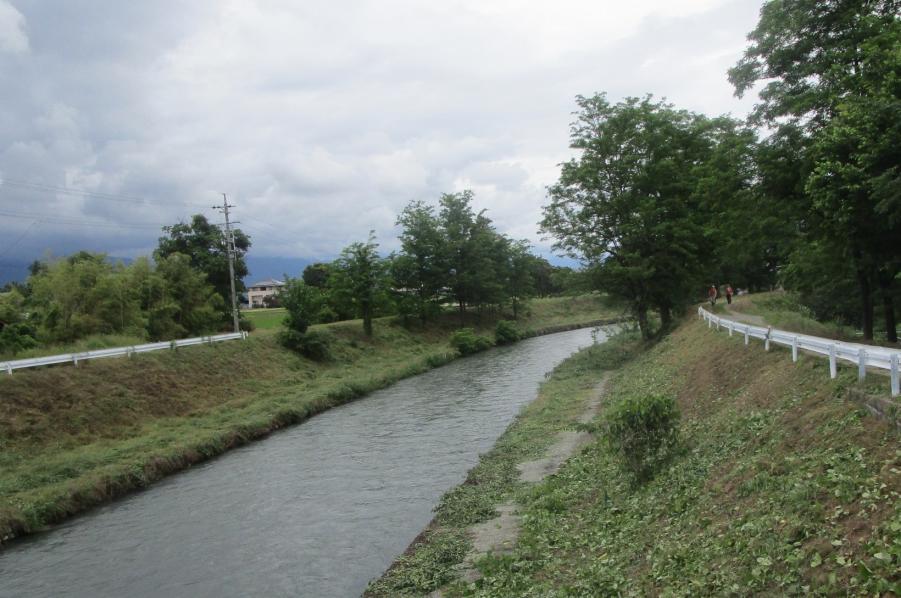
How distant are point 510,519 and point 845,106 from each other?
41.7 feet

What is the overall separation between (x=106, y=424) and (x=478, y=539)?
1877cm

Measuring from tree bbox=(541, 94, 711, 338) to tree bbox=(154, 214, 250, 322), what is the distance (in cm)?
3415

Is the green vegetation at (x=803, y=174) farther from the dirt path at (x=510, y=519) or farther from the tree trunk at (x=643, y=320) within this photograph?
the dirt path at (x=510, y=519)

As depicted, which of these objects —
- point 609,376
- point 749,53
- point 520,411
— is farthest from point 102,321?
point 749,53

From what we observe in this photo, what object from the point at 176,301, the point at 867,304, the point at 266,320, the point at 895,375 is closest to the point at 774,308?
the point at 867,304

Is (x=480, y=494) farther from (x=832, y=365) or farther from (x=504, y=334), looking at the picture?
(x=504, y=334)

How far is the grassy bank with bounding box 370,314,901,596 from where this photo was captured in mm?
6527

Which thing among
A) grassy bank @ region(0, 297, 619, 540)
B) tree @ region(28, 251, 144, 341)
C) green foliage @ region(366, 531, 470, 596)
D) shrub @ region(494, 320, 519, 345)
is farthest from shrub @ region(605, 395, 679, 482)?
shrub @ region(494, 320, 519, 345)

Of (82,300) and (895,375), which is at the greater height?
(82,300)

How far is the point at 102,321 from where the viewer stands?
37781 millimetres

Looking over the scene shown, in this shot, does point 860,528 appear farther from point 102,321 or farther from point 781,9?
point 102,321

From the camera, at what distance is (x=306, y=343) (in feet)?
141

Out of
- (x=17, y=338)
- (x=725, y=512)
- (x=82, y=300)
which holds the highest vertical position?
(x=82, y=300)

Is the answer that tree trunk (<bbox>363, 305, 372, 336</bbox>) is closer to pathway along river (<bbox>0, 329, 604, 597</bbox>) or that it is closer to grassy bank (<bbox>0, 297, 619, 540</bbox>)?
grassy bank (<bbox>0, 297, 619, 540</bbox>)
